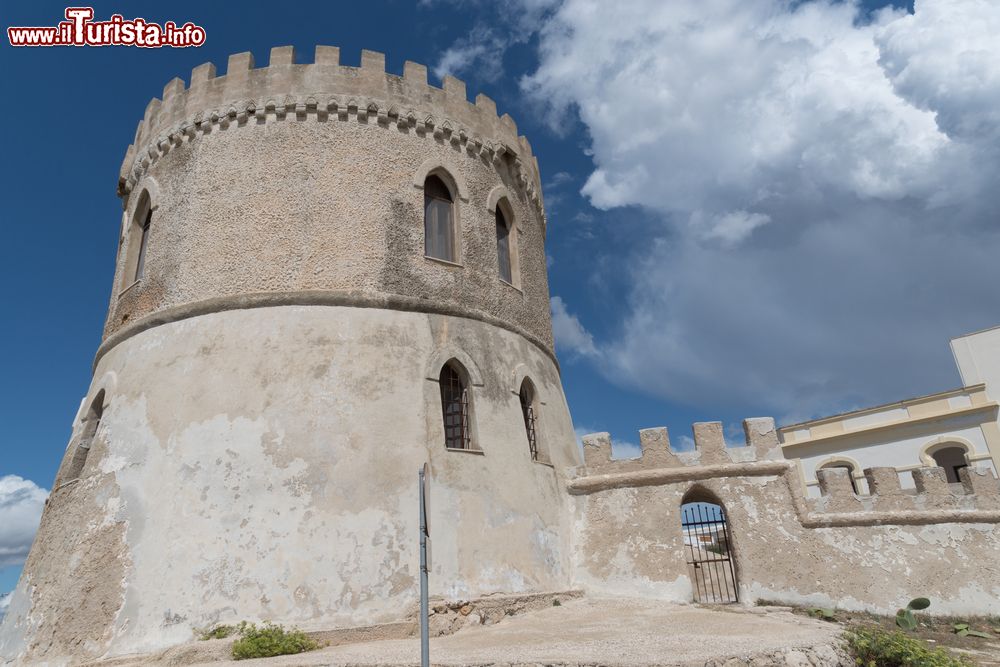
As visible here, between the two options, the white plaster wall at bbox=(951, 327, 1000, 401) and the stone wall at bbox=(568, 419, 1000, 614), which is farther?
the white plaster wall at bbox=(951, 327, 1000, 401)

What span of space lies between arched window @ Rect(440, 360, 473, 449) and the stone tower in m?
0.04

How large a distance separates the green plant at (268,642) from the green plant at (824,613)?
23.6 feet

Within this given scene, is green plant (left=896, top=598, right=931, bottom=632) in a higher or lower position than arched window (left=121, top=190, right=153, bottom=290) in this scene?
lower

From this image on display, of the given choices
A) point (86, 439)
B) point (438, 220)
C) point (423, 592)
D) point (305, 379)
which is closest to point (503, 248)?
point (438, 220)

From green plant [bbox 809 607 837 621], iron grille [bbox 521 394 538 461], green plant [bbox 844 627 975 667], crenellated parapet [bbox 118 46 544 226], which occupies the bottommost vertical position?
green plant [bbox 844 627 975 667]

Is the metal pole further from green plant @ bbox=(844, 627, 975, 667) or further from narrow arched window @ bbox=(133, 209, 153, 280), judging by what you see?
narrow arched window @ bbox=(133, 209, 153, 280)

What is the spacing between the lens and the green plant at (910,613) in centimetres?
980

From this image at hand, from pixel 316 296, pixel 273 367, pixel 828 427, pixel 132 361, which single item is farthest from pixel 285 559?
pixel 828 427

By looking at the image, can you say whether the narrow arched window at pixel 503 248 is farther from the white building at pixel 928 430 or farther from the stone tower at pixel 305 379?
the white building at pixel 928 430

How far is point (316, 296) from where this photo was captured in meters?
10.8

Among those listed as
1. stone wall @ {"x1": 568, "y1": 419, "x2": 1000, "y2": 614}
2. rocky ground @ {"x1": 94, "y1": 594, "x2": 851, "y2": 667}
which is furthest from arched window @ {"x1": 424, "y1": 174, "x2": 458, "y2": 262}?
rocky ground @ {"x1": 94, "y1": 594, "x2": 851, "y2": 667}

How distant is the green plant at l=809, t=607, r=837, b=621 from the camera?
10.0 meters

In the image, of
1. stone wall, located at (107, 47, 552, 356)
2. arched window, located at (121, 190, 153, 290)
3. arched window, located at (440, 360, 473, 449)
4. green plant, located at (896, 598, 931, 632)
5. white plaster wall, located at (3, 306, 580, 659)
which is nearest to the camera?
white plaster wall, located at (3, 306, 580, 659)

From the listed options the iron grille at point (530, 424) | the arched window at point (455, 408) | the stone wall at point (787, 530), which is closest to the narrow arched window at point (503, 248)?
the iron grille at point (530, 424)
